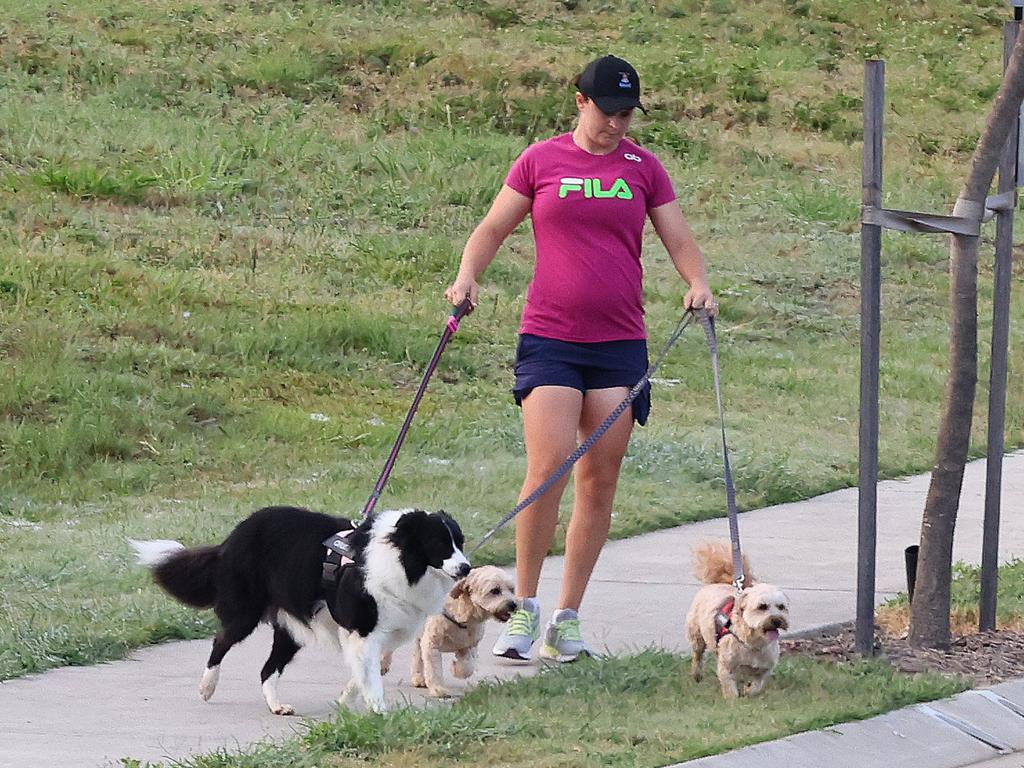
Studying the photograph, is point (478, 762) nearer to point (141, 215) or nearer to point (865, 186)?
point (865, 186)

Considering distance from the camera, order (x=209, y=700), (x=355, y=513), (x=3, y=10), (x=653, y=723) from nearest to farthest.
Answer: (x=653, y=723), (x=209, y=700), (x=355, y=513), (x=3, y=10)

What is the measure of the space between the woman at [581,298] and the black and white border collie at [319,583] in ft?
2.65

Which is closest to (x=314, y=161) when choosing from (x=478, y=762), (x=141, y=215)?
(x=141, y=215)

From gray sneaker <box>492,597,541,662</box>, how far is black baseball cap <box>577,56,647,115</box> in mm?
1881

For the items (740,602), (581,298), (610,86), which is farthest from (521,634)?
(610,86)

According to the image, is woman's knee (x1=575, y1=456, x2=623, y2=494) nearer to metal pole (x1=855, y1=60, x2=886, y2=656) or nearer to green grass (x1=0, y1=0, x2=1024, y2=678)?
metal pole (x1=855, y1=60, x2=886, y2=656)

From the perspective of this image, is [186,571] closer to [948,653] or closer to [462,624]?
[462,624]

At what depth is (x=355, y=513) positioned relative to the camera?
30.4 feet

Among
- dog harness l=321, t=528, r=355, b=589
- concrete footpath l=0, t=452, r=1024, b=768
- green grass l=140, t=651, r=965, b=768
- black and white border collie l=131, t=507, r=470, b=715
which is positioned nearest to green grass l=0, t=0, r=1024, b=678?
concrete footpath l=0, t=452, r=1024, b=768

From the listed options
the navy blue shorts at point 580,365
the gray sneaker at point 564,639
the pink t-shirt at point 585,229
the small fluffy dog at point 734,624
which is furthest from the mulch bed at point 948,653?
the pink t-shirt at point 585,229

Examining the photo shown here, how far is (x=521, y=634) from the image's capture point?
6945mm

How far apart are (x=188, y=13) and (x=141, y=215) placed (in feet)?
26.0

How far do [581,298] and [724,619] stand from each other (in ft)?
4.27

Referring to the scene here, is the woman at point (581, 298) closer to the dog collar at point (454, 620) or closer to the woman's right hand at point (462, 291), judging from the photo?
the woman's right hand at point (462, 291)
